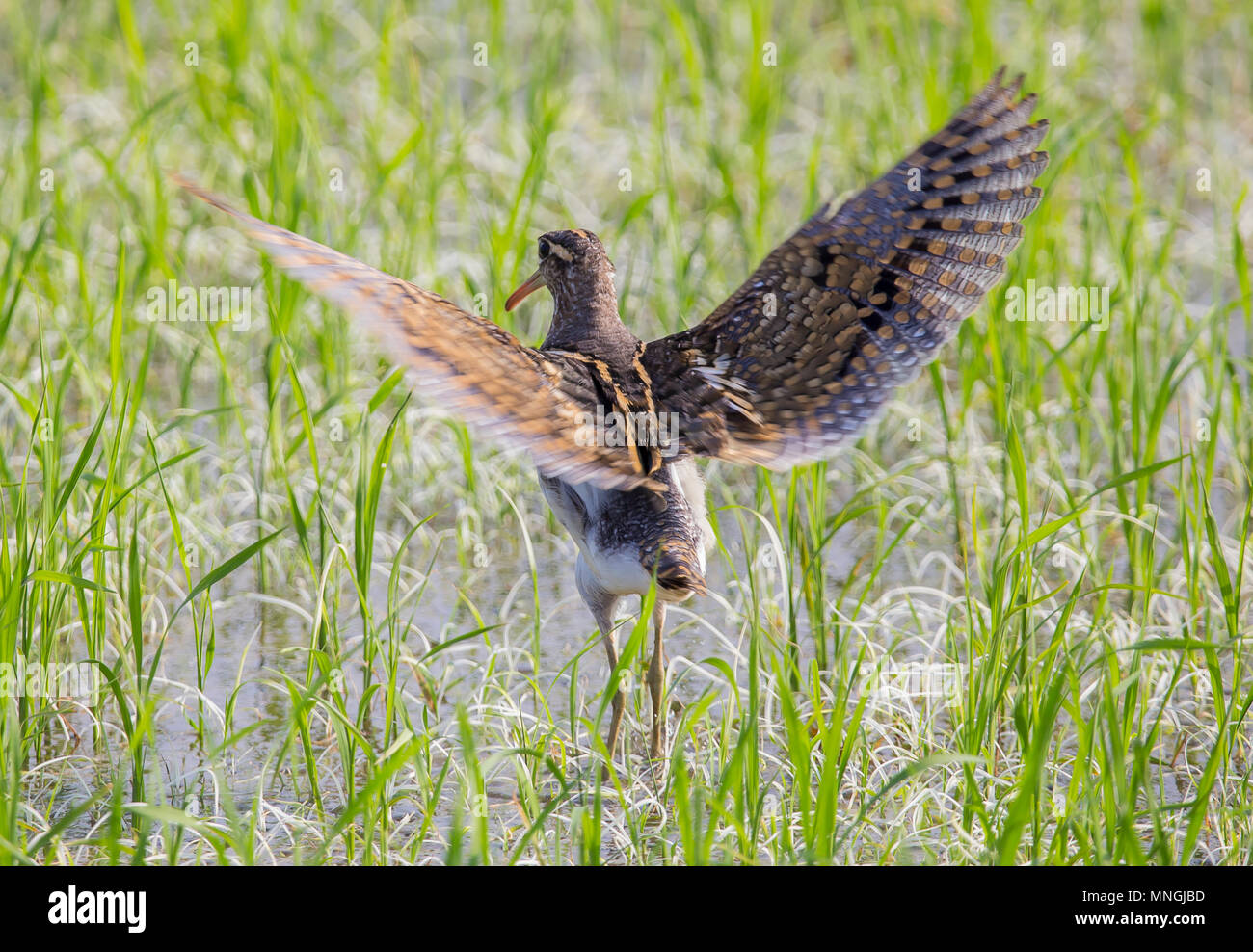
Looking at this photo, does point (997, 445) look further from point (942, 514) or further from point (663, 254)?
point (663, 254)

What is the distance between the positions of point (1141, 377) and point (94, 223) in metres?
4.72

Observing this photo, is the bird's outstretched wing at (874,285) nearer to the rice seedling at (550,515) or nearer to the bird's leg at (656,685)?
the rice seedling at (550,515)

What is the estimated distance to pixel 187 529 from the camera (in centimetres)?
547

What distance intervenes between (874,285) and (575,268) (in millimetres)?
865

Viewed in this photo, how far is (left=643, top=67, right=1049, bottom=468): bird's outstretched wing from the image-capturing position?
434 centimetres

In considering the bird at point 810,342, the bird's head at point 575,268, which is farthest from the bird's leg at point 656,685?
the bird's head at point 575,268

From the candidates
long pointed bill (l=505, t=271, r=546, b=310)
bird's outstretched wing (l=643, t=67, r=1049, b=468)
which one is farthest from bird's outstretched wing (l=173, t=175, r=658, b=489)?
long pointed bill (l=505, t=271, r=546, b=310)

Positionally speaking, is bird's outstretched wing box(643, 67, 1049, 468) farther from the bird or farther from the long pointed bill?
the long pointed bill

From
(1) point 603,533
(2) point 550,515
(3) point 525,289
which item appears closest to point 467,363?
(1) point 603,533

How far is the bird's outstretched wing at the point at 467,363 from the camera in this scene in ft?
11.9

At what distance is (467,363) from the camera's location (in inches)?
148

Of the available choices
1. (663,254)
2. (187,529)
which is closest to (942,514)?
(663,254)

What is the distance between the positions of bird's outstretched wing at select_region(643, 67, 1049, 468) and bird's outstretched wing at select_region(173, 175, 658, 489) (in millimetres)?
529

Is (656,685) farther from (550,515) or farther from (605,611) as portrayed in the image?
(550,515)
